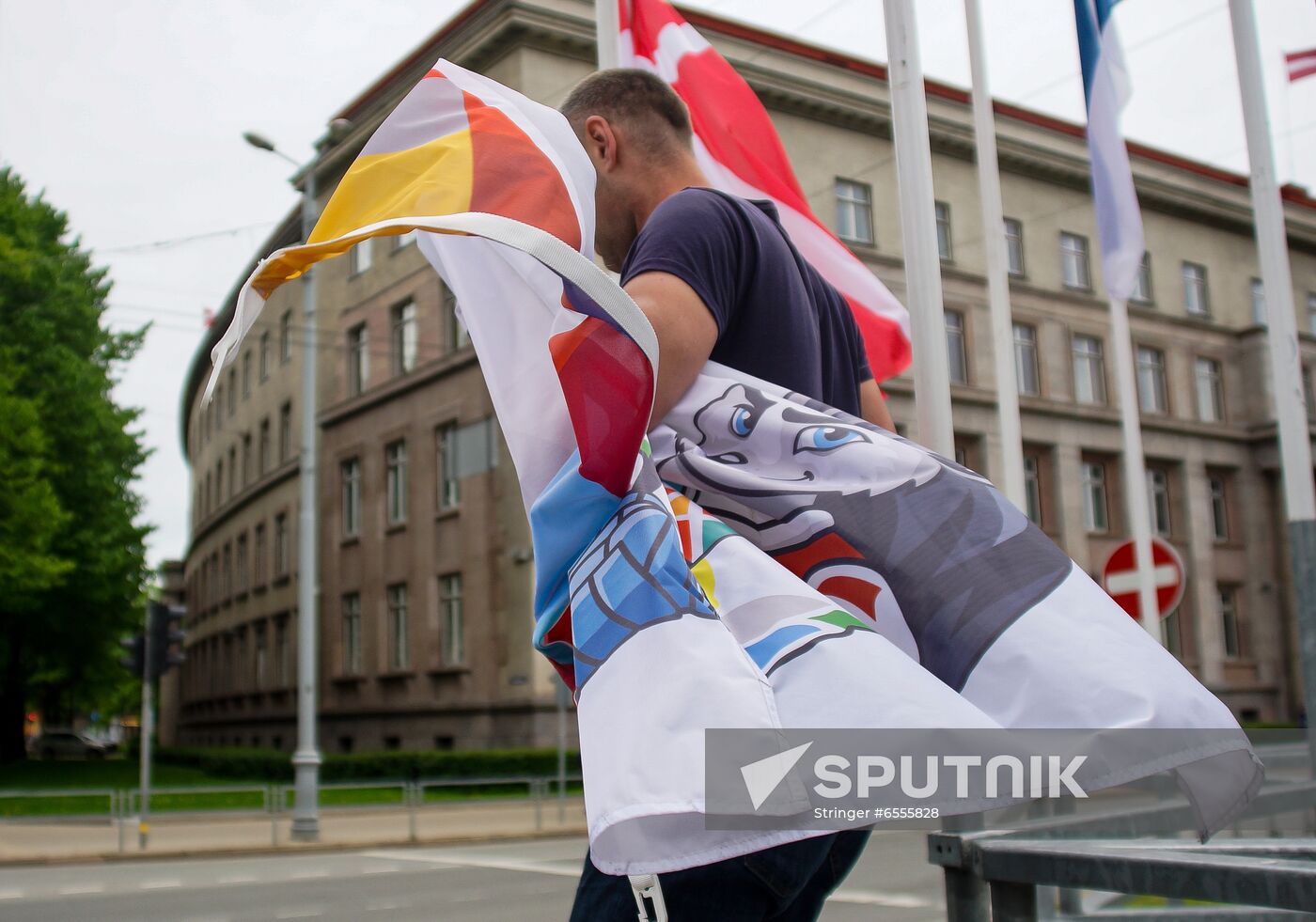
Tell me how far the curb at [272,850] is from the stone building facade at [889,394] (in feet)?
21.1

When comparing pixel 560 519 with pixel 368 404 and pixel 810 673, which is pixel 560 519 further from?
pixel 368 404

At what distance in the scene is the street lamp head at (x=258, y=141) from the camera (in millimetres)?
20281

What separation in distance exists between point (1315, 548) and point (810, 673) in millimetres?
5909

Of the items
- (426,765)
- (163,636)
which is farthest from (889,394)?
(163,636)

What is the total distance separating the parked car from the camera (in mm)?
72062

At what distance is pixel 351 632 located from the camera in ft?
115

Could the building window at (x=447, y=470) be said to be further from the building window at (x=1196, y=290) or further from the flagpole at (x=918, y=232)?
the flagpole at (x=918, y=232)

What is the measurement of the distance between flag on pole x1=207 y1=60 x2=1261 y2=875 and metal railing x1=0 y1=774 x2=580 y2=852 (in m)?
18.2

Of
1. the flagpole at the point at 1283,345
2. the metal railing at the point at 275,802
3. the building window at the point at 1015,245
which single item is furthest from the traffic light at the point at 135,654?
the building window at the point at 1015,245

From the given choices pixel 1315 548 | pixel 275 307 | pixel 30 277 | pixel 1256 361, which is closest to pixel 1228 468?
pixel 1256 361

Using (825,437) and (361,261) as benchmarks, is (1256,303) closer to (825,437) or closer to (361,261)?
(361,261)

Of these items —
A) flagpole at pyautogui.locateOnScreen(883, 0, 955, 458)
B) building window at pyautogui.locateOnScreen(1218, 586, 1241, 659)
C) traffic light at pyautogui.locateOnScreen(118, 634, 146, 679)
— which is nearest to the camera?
flagpole at pyautogui.locateOnScreen(883, 0, 955, 458)

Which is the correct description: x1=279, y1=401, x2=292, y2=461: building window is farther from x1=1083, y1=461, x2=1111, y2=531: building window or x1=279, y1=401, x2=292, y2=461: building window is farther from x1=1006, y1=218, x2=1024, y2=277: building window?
x1=1083, y1=461, x2=1111, y2=531: building window

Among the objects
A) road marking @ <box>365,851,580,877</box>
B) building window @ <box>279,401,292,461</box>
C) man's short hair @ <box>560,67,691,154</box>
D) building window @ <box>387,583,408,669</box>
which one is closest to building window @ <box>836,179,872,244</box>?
building window @ <box>387,583,408,669</box>
